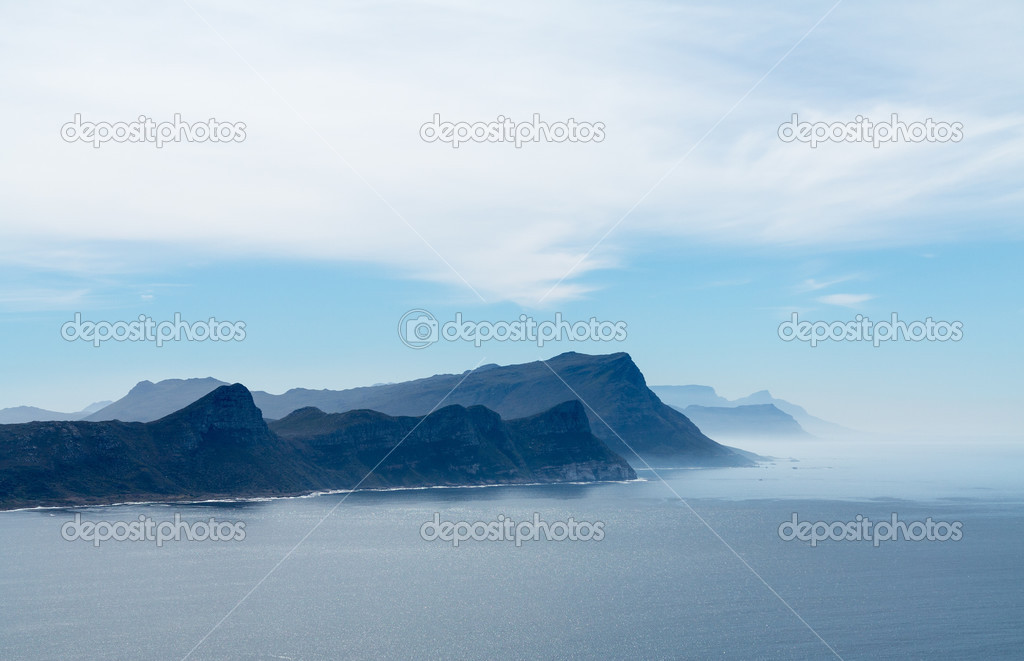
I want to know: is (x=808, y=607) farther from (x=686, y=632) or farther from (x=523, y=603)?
(x=523, y=603)

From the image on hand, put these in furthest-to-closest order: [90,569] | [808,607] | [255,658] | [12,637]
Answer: [90,569], [808,607], [12,637], [255,658]

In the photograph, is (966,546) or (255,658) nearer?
(255,658)

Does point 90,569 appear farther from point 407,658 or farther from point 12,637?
point 407,658

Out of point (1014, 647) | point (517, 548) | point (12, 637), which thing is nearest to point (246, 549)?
point (517, 548)

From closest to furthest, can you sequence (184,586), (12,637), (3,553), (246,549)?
(12,637) → (184,586) → (3,553) → (246,549)

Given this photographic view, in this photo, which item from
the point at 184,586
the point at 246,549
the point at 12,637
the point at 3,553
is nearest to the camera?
the point at 12,637

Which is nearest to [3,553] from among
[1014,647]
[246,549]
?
[246,549]
